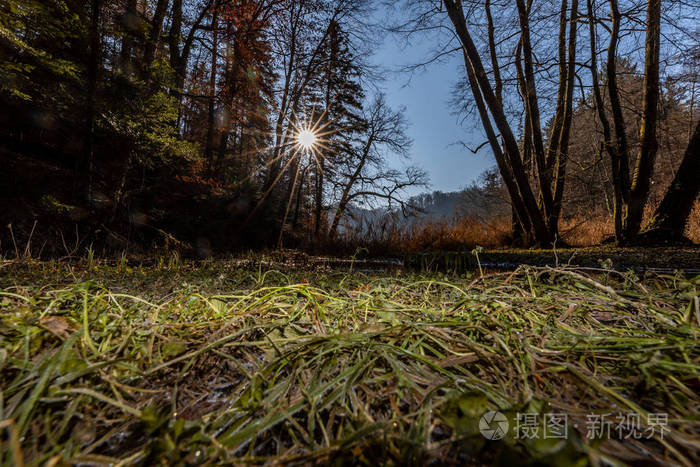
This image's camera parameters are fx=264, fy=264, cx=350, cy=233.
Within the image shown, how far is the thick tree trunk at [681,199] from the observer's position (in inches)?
189

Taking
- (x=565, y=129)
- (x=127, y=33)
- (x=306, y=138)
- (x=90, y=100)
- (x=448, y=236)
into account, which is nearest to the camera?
(x=90, y=100)

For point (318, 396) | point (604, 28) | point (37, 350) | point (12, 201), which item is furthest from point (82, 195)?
point (604, 28)

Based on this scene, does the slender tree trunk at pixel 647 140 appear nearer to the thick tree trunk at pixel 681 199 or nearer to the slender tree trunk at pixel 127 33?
the thick tree trunk at pixel 681 199

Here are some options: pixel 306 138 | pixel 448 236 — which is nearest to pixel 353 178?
pixel 306 138

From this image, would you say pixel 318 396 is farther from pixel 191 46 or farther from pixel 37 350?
pixel 191 46

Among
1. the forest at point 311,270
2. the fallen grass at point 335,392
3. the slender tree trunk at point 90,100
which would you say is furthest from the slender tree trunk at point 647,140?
the slender tree trunk at point 90,100

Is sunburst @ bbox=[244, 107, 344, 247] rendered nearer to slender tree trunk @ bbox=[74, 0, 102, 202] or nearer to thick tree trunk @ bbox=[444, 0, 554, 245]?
slender tree trunk @ bbox=[74, 0, 102, 202]

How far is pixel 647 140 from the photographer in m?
5.14

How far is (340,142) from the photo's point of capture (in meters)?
13.9

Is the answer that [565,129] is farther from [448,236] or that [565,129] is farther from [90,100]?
[90,100]

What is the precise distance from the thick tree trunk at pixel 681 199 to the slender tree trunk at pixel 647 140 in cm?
31

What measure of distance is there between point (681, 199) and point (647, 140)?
1259 mm

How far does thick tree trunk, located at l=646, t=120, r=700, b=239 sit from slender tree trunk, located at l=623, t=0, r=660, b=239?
0.31 metres

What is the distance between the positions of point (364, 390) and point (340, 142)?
1432 centimetres
